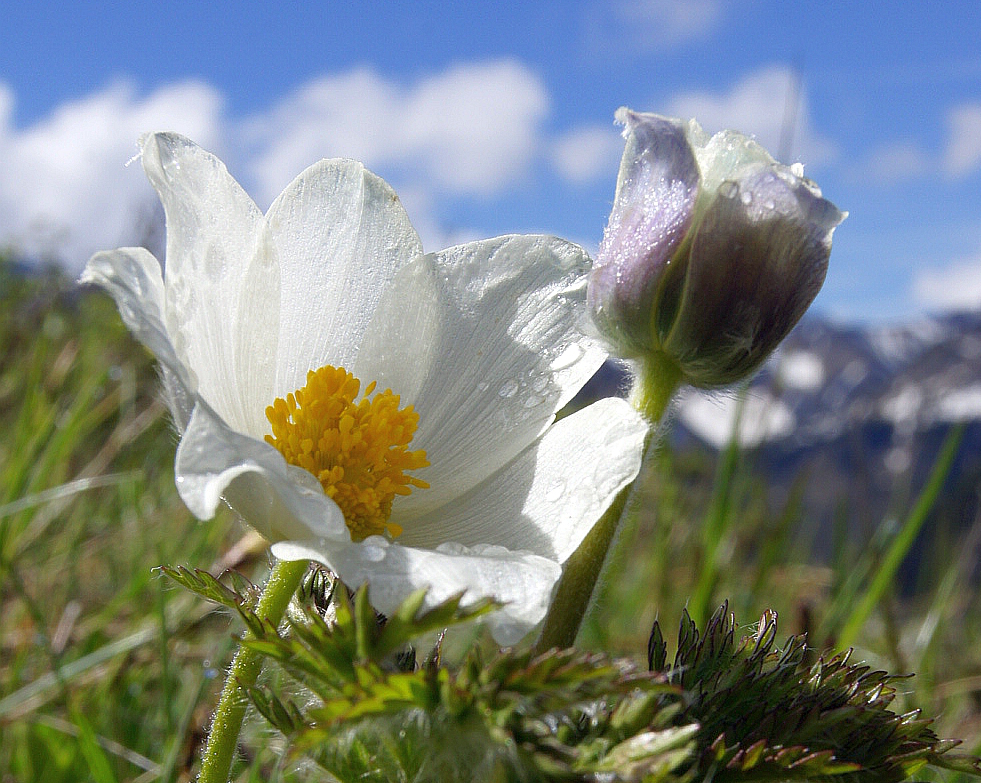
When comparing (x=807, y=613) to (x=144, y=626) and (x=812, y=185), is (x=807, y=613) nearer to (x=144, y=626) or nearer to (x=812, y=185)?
(x=812, y=185)

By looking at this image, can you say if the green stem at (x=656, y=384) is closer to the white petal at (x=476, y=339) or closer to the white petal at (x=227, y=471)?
the white petal at (x=476, y=339)

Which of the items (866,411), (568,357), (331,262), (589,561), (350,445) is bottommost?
Answer: (589,561)

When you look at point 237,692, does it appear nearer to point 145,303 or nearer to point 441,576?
point 441,576

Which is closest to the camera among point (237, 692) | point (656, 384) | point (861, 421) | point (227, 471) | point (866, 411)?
point (227, 471)

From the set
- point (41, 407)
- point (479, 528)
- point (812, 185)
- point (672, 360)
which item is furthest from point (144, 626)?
point (812, 185)

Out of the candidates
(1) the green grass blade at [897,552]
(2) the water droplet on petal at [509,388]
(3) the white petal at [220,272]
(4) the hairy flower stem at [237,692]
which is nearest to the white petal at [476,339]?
(2) the water droplet on petal at [509,388]

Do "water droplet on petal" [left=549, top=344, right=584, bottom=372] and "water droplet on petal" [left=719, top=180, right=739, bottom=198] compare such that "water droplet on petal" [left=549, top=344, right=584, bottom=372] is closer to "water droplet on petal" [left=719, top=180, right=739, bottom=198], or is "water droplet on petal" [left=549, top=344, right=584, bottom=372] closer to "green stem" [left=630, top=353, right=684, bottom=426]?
"green stem" [left=630, top=353, right=684, bottom=426]

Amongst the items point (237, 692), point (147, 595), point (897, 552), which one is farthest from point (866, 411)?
point (237, 692)
